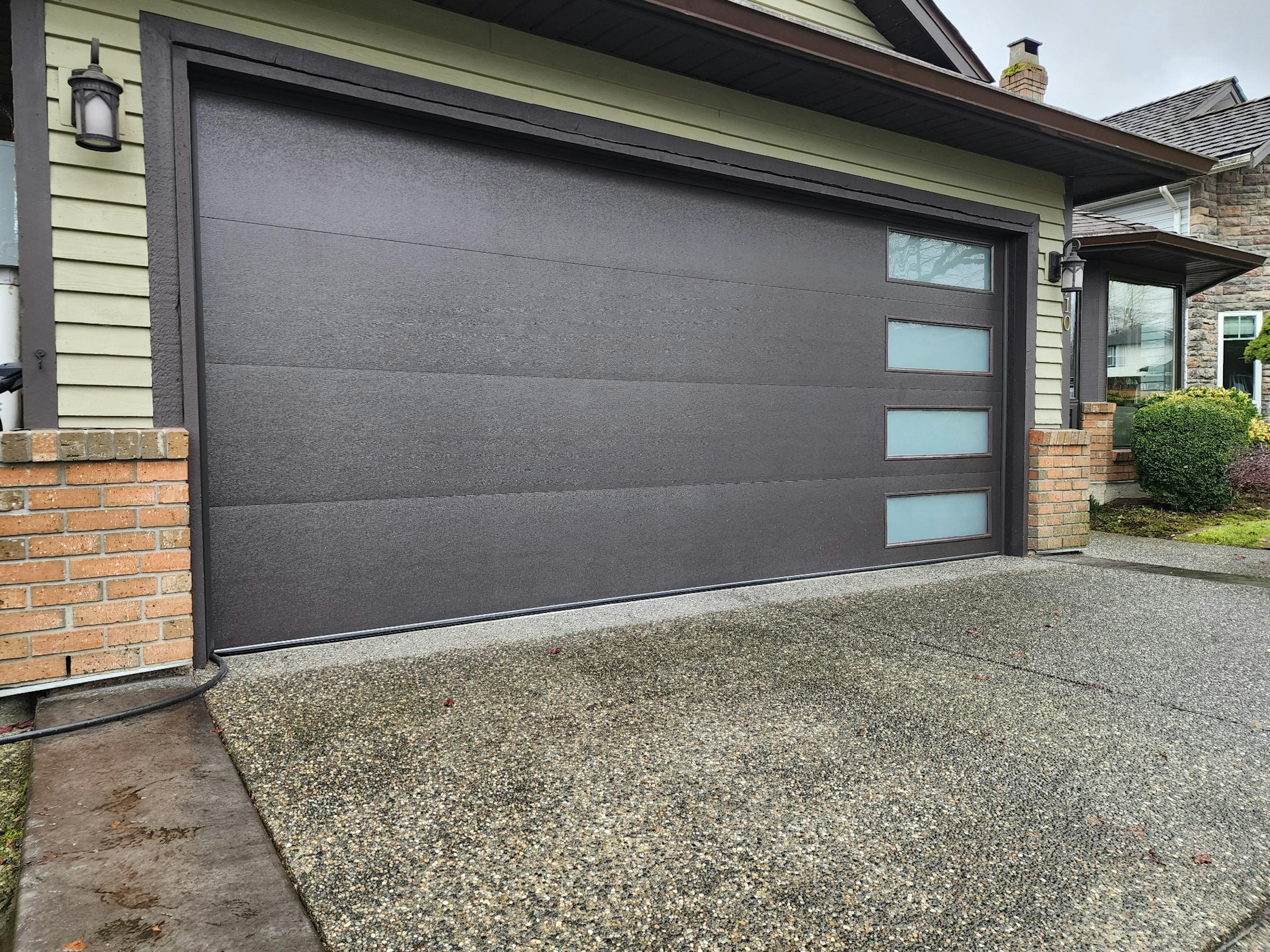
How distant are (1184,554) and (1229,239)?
28.0ft

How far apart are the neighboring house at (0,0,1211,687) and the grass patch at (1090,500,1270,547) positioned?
232 centimetres

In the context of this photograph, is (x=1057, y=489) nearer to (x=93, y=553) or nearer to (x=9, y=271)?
(x=93, y=553)

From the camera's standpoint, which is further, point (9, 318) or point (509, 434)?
point (509, 434)

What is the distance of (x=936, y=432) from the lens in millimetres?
5453

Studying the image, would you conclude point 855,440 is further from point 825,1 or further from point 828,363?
point 825,1

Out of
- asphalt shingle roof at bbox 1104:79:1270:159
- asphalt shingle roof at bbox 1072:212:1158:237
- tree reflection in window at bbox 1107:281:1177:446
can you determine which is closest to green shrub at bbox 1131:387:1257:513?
tree reflection in window at bbox 1107:281:1177:446

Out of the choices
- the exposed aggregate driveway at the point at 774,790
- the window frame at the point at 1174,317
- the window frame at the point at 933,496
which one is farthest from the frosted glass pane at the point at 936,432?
the window frame at the point at 1174,317

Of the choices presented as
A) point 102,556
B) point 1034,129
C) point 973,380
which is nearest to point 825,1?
point 1034,129

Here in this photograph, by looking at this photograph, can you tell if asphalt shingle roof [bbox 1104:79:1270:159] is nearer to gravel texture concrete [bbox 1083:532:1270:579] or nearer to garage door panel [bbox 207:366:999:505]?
gravel texture concrete [bbox 1083:532:1270:579]

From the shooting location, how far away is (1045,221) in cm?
575

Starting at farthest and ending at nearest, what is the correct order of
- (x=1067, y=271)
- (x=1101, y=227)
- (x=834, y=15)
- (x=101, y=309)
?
1. (x=1101, y=227)
2. (x=1067, y=271)
3. (x=834, y=15)
4. (x=101, y=309)

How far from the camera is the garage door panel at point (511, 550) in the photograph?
3.29 m

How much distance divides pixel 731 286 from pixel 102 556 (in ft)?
11.3

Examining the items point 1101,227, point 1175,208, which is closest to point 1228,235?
point 1175,208
